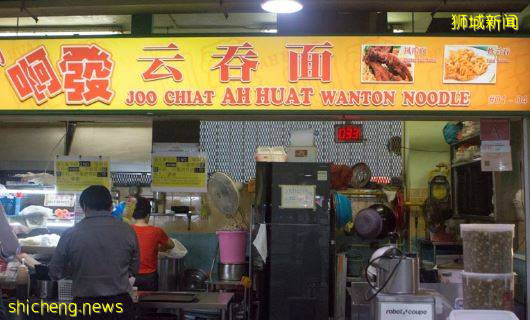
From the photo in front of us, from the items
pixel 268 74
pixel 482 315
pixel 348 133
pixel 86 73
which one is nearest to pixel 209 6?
pixel 268 74

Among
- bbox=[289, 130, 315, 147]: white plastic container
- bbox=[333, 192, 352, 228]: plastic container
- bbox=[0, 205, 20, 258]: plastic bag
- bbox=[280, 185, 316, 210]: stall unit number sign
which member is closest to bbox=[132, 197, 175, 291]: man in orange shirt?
bbox=[280, 185, 316, 210]: stall unit number sign

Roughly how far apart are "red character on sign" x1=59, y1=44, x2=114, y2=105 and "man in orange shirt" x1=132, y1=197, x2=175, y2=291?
1631 millimetres

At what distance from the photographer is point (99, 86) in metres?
4.92

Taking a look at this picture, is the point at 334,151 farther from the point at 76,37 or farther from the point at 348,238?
the point at 76,37

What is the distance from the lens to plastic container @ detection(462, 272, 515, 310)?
355 centimetres

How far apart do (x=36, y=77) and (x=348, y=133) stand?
3.27 m

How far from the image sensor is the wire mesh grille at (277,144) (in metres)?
8.34

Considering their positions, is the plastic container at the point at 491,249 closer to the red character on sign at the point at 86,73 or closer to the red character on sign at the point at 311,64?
the red character on sign at the point at 311,64

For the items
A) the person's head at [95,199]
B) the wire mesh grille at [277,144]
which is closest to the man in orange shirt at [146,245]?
the person's head at [95,199]

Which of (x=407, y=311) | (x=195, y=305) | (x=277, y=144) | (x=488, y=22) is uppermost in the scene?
(x=488, y=22)

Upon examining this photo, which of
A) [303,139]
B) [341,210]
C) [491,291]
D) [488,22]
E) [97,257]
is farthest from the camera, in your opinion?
[341,210]

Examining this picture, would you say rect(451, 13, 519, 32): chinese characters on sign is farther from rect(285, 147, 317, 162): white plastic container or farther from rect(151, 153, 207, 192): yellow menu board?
rect(151, 153, 207, 192): yellow menu board

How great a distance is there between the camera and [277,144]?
8.69 metres

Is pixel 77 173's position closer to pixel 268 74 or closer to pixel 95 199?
pixel 95 199
